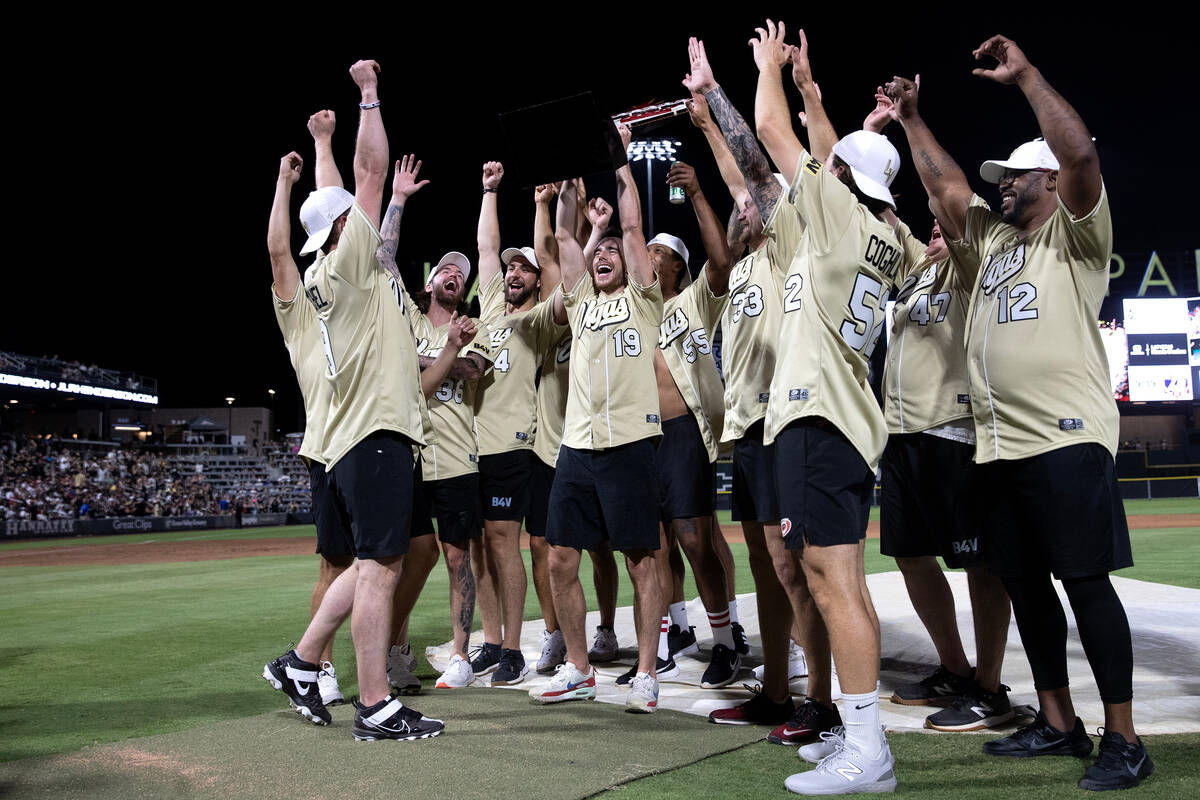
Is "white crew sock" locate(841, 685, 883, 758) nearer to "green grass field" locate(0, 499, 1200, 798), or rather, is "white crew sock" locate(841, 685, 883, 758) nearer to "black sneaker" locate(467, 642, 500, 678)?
"green grass field" locate(0, 499, 1200, 798)

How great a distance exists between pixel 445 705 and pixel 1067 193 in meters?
3.64

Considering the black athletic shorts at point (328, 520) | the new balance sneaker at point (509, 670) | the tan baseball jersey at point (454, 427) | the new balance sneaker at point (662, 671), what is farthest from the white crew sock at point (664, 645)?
the black athletic shorts at point (328, 520)

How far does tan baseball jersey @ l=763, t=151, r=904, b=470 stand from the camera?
128 inches

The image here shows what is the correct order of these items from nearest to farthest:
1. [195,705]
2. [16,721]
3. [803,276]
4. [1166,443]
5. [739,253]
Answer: [803,276], [16,721], [195,705], [739,253], [1166,443]

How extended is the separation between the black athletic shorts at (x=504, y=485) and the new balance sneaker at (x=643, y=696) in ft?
5.64

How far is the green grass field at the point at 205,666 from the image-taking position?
304 cm

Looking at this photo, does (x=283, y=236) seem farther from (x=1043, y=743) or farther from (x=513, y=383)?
(x=1043, y=743)

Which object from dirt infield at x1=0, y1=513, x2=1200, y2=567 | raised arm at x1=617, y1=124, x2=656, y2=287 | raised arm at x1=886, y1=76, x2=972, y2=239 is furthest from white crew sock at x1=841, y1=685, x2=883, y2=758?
dirt infield at x1=0, y1=513, x2=1200, y2=567

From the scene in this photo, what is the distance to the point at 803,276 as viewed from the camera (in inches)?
134

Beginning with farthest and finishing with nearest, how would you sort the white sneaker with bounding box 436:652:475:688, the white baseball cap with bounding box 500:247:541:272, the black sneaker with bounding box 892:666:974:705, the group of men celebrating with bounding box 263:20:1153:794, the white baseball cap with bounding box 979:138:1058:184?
1. the white baseball cap with bounding box 500:247:541:272
2. the white sneaker with bounding box 436:652:475:688
3. the black sneaker with bounding box 892:666:974:705
4. the white baseball cap with bounding box 979:138:1058:184
5. the group of men celebrating with bounding box 263:20:1153:794

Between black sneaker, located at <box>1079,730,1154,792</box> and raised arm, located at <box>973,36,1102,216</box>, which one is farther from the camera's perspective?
raised arm, located at <box>973,36,1102,216</box>

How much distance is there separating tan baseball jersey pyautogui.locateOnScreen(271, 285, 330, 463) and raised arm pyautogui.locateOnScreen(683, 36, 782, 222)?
7.57 feet

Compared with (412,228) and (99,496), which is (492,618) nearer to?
(412,228)

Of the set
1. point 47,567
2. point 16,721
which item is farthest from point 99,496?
point 16,721
